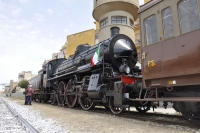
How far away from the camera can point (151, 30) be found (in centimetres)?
540

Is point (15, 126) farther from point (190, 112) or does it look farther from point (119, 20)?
point (119, 20)

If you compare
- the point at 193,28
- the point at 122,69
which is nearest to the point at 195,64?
the point at 193,28

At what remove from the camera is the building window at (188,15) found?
415cm

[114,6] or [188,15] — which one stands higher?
[114,6]

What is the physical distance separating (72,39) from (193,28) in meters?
26.4

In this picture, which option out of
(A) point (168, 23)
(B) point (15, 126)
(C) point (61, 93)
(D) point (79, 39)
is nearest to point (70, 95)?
(C) point (61, 93)

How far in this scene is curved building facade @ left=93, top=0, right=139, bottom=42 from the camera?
17.3 m

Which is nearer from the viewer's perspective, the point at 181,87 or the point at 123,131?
the point at 123,131

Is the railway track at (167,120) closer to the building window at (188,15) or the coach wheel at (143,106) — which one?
the coach wheel at (143,106)

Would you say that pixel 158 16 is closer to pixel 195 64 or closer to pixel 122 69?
pixel 195 64

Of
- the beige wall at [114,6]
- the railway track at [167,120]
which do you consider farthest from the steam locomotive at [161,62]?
the beige wall at [114,6]

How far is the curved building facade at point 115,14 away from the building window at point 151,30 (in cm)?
1221

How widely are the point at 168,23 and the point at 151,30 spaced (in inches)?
24.3

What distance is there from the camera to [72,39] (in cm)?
2952
